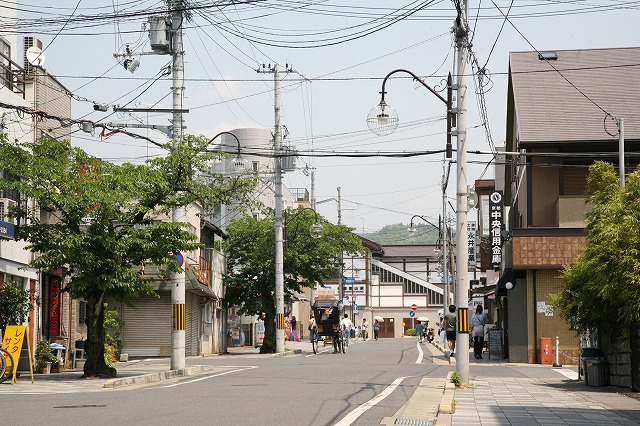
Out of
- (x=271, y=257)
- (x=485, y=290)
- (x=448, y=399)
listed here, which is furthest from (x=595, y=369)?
(x=485, y=290)

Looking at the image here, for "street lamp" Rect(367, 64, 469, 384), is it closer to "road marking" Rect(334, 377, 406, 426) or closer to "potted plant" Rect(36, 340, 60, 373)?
"road marking" Rect(334, 377, 406, 426)

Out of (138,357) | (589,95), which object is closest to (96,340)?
(138,357)

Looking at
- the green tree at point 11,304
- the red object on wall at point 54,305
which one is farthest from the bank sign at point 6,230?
the red object on wall at point 54,305

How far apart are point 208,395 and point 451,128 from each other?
920cm

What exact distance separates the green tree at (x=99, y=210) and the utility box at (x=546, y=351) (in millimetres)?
14631

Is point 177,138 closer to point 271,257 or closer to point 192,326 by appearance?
point 192,326

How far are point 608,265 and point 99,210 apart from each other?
12336 mm

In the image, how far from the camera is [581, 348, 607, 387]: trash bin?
21672 mm

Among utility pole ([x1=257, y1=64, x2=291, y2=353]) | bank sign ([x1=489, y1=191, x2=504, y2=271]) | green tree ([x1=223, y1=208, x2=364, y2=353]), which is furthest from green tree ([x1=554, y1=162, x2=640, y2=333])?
green tree ([x1=223, y1=208, x2=364, y2=353])

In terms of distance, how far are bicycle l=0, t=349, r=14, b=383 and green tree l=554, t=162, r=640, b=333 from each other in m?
13.1

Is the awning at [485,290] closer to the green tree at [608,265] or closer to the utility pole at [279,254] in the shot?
the utility pole at [279,254]

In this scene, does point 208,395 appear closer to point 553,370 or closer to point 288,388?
point 288,388

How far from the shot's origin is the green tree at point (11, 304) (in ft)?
78.8

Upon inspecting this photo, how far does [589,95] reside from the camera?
3600 cm
